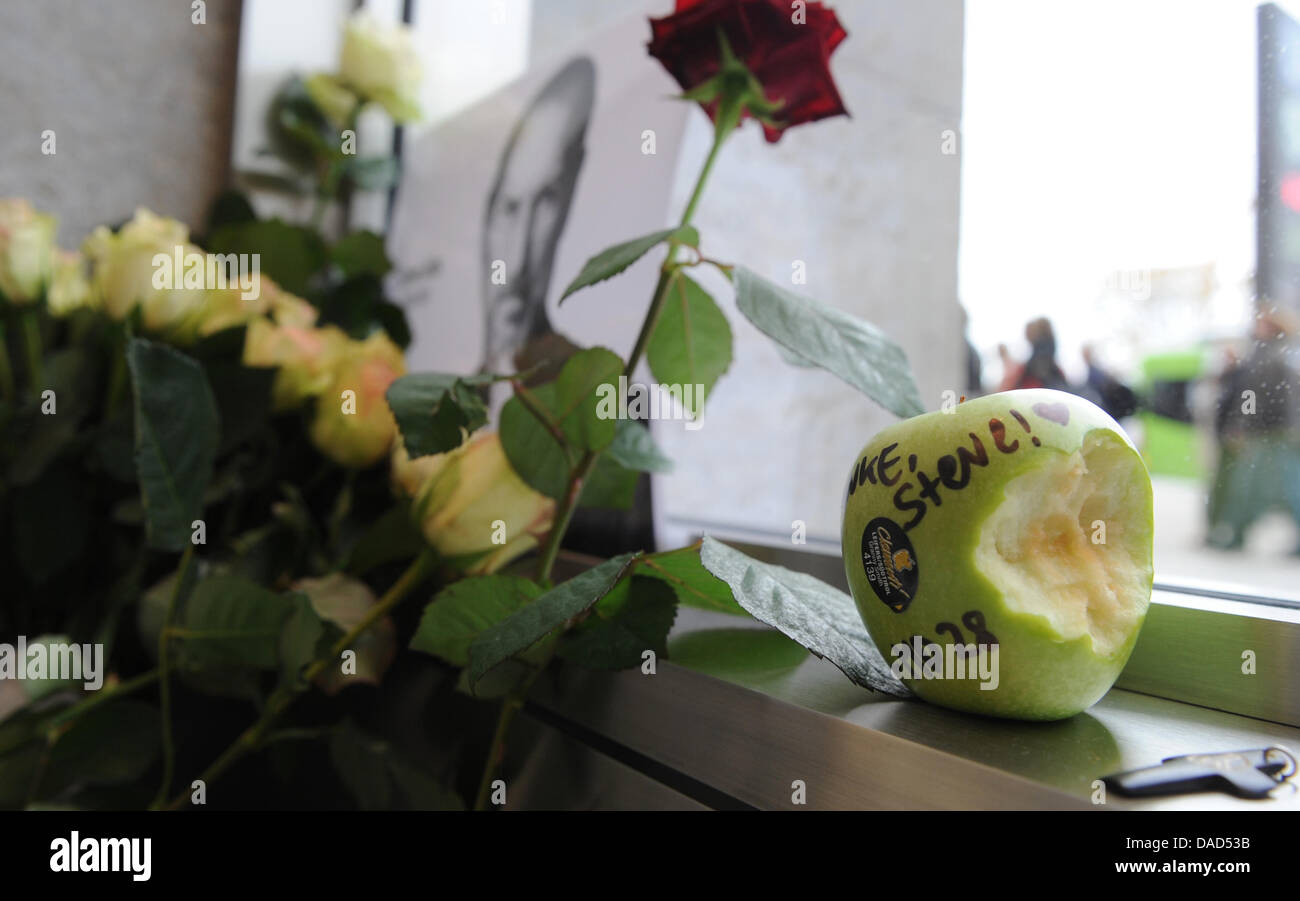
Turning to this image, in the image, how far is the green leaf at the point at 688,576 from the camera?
334mm

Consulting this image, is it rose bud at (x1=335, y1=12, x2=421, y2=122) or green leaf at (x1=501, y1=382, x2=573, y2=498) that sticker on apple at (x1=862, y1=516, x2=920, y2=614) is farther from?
rose bud at (x1=335, y1=12, x2=421, y2=122)

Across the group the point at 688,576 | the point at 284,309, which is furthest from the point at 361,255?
the point at 688,576

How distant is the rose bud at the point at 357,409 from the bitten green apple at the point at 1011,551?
42 centimetres

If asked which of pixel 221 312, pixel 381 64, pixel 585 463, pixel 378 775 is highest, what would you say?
pixel 381 64

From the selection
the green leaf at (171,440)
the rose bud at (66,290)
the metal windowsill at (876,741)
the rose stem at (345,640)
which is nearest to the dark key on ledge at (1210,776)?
the metal windowsill at (876,741)

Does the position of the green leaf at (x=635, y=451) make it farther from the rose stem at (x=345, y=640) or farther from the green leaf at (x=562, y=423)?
the rose stem at (x=345, y=640)

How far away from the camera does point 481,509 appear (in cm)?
44

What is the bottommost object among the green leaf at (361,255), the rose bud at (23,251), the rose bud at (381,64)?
the rose bud at (23,251)

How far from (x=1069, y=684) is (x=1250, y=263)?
0.28m

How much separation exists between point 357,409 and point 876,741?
0.46m

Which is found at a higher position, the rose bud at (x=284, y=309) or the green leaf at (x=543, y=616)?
the rose bud at (x=284, y=309)

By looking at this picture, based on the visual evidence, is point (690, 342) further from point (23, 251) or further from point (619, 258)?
point (23, 251)
